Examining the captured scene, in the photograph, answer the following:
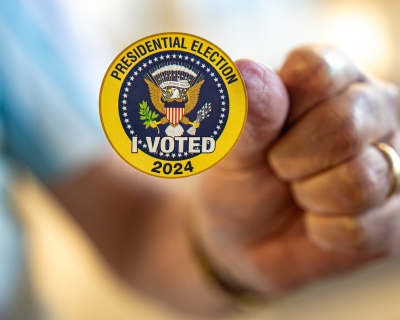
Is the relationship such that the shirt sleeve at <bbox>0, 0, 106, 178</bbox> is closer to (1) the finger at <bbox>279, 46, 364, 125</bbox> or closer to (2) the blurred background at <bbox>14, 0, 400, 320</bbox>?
(2) the blurred background at <bbox>14, 0, 400, 320</bbox>

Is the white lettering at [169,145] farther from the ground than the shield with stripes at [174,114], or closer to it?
closer to it

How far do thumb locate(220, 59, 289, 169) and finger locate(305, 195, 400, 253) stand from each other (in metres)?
0.08

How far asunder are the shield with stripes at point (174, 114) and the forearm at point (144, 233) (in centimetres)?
26

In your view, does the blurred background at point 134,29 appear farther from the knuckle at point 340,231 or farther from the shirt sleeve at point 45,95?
the knuckle at point 340,231

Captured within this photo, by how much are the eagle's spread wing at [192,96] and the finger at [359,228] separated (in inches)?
5.9

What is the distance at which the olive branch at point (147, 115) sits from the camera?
9.5 inches

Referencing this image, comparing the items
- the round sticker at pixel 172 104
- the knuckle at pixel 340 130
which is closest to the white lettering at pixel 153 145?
the round sticker at pixel 172 104

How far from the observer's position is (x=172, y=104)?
0.24m

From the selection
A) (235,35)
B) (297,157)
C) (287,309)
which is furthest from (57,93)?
(287,309)

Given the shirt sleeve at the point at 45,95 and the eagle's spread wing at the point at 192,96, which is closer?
the eagle's spread wing at the point at 192,96

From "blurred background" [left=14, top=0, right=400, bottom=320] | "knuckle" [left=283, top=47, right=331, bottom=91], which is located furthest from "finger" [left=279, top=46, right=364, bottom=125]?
"blurred background" [left=14, top=0, right=400, bottom=320]

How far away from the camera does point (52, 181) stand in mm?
545

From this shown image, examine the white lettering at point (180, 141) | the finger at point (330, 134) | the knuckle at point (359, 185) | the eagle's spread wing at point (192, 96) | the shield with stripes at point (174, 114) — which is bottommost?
the knuckle at point (359, 185)

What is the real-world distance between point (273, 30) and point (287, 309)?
42cm
